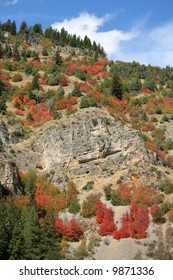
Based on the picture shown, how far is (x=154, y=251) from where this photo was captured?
49.8m

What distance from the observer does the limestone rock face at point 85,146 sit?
221 feet

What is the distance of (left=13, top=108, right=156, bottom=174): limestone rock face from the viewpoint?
67250 millimetres

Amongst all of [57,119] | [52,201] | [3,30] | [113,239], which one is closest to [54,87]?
[57,119]

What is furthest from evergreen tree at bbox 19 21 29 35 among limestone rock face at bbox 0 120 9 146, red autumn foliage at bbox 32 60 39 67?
limestone rock face at bbox 0 120 9 146

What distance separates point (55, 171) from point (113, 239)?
61.0 ft

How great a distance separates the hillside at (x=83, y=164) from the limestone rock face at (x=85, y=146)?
0.18m

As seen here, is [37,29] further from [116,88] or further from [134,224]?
[134,224]

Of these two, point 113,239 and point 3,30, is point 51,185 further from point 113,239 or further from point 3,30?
point 3,30

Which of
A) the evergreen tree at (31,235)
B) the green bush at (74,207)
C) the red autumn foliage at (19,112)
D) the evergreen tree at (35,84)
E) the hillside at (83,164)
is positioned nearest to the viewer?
the evergreen tree at (31,235)

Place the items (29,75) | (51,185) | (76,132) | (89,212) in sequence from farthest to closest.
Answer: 1. (29,75)
2. (76,132)
3. (51,185)
4. (89,212)

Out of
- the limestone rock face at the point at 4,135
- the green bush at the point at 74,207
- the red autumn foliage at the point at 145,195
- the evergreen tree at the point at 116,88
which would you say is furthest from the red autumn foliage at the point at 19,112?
the red autumn foliage at the point at 145,195

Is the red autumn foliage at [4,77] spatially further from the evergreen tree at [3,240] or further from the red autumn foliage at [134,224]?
the evergreen tree at [3,240]

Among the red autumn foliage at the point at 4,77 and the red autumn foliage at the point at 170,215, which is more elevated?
the red autumn foliage at the point at 4,77
